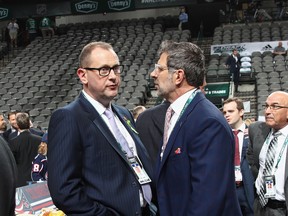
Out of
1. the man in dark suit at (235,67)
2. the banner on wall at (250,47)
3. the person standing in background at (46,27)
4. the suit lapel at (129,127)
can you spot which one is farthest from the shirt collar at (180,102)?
the person standing in background at (46,27)

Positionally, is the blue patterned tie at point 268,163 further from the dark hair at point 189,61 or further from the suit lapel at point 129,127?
the dark hair at point 189,61

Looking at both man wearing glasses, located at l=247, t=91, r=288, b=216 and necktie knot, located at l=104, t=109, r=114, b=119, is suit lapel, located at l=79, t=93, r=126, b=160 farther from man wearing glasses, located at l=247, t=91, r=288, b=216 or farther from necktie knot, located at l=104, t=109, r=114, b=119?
man wearing glasses, located at l=247, t=91, r=288, b=216

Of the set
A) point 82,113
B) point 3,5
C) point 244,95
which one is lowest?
point 244,95

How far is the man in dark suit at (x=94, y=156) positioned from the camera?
2.87 metres

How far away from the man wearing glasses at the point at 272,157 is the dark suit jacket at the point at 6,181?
2.96 meters

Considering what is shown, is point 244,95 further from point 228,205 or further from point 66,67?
point 228,205

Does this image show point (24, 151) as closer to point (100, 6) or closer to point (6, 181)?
point (6, 181)

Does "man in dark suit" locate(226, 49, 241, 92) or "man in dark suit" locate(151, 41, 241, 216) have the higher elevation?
"man in dark suit" locate(151, 41, 241, 216)

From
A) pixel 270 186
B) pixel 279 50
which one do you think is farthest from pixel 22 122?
pixel 279 50

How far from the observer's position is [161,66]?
10.3ft

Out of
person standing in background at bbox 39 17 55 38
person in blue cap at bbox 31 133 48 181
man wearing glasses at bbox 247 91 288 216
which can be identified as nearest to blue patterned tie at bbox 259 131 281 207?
man wearing glasses at bbox 247 91 288 216

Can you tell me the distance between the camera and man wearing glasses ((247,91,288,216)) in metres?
4.49

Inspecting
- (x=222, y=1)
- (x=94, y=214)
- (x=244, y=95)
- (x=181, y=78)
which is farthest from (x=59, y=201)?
(x=222, y=1)

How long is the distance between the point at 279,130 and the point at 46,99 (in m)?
13.4
